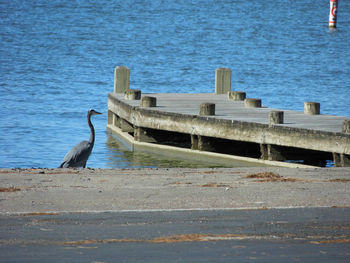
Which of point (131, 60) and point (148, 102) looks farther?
point (131, 60)

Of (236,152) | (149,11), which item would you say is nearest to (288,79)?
(236,152)

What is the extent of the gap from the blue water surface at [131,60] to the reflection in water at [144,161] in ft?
0.27

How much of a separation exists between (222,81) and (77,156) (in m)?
12.6

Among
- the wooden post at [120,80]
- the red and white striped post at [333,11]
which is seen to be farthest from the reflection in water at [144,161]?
the red and white striped post at [333,11]

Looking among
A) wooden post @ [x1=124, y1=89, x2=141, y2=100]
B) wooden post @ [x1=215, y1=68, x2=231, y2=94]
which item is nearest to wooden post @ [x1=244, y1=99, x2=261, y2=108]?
wooden post @ [x1=124, y1=89, x2=141, y2=100]

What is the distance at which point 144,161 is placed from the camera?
62.1 ft

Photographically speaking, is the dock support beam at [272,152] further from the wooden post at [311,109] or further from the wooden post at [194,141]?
the wooden post at [311,109]

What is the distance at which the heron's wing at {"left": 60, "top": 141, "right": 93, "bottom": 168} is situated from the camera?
43.8 feet

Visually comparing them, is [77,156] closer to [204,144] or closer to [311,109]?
[204,144]

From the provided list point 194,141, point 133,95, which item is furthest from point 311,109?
point 133,95

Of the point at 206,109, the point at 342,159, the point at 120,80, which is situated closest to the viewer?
the point at 342,159

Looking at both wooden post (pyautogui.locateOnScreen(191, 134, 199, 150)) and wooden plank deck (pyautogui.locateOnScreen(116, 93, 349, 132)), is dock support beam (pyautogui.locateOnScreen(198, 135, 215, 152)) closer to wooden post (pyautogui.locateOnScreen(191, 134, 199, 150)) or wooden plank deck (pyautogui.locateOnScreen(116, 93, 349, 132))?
wooden post (pyautogui.locateOnScreen(191, 134, 199, 150))

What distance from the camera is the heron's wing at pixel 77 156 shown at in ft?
43.8

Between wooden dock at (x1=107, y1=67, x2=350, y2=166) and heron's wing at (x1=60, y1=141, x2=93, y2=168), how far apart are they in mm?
4478
